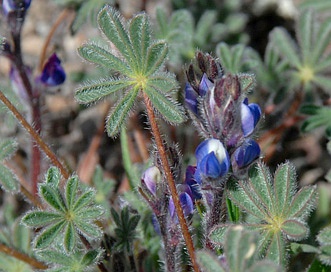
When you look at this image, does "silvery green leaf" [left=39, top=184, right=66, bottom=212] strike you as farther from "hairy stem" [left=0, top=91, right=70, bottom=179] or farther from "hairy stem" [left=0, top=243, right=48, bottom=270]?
"hairy stem" [left=0, top=243, right=48, bottom=270]

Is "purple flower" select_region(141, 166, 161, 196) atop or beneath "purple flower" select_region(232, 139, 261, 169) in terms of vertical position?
beneath

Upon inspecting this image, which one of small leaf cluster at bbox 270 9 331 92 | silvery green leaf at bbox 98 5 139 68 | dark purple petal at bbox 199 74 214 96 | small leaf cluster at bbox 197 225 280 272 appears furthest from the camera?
small leaf cluster at bbox 270 9 331 92

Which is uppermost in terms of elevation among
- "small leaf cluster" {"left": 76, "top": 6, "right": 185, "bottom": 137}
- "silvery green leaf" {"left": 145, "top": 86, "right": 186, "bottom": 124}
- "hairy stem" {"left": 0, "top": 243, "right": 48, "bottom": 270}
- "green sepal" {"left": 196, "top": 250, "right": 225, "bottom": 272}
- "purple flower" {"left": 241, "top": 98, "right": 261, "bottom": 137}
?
"small leaf cluster" {"left": 76, "top": 6, "right": 185, "bottom": 137}

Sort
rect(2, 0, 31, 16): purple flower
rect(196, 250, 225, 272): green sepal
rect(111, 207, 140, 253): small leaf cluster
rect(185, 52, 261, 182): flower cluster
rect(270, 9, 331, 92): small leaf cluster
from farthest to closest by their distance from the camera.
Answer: rect(270, 9, 331, 92): small leaf cluster
rect(2, 0, 31, 16): purple flower
rect(111, 207, 140, 253): small leaf cluster
rect(185, 52, 261, 182): flower cluster
rect(196, 250, 225, 272): green sepal

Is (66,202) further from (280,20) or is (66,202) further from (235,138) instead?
(280,20)

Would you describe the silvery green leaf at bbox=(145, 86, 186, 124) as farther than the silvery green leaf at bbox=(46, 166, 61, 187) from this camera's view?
No

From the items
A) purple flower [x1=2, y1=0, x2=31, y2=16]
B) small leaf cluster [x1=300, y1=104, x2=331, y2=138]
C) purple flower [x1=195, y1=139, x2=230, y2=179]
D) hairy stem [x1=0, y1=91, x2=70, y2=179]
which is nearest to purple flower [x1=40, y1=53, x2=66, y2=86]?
purple flower [x1=2, y1=0, x2=31, y2=16]

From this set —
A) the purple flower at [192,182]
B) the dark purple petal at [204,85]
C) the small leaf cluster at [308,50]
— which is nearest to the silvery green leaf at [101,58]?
the dark purple petal at [204,85]

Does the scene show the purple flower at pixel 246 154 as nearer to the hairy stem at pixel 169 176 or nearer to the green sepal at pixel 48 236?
the hairy stem at pixel 169 176
